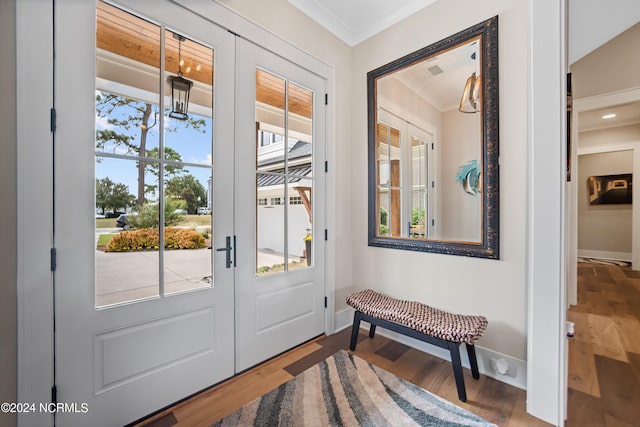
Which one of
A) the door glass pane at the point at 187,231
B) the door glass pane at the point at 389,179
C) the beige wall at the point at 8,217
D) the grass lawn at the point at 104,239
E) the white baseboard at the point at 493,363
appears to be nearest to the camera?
the beige wall at the point at 8,217

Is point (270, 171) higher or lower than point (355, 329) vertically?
higher

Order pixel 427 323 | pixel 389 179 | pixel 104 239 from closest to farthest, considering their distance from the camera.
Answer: pixel 104 239 < pixel 427 323 < pixel 389 179

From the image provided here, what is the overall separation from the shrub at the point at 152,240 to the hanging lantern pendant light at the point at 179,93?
0.71 meters

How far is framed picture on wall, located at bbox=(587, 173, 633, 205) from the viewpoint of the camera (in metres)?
5.50

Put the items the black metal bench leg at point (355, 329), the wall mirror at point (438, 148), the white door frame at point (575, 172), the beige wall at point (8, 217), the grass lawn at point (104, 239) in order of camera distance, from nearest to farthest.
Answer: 1. the beige wall at point (8, 217)
2. the grass lawn at point (104, 239)
3. the wall mirror at point (438, 148)
4. the black metal bench leg at point (355, 329)
5. the white door frame at point (575, 172)

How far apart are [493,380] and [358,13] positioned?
3.10 m

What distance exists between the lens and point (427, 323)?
1762 mm

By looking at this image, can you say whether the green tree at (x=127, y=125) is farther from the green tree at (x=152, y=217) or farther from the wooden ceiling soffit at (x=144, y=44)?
the wooden ceiling soffit at (x=144, y=44)

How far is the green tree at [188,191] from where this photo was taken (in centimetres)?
159

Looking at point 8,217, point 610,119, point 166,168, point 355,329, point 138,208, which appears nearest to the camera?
point 8,217

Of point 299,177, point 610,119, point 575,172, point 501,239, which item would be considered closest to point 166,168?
point 299,177

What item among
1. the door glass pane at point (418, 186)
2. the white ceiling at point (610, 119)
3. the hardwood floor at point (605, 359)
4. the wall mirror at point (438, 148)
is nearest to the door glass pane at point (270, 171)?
the wall mirror at point (438, 148)

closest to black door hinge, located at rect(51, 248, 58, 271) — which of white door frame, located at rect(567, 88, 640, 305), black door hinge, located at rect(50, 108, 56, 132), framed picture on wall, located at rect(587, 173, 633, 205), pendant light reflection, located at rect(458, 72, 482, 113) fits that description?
black door hinge, located at rect(50, 108, 56, 132)

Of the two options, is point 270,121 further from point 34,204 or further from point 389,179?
point 34,204
